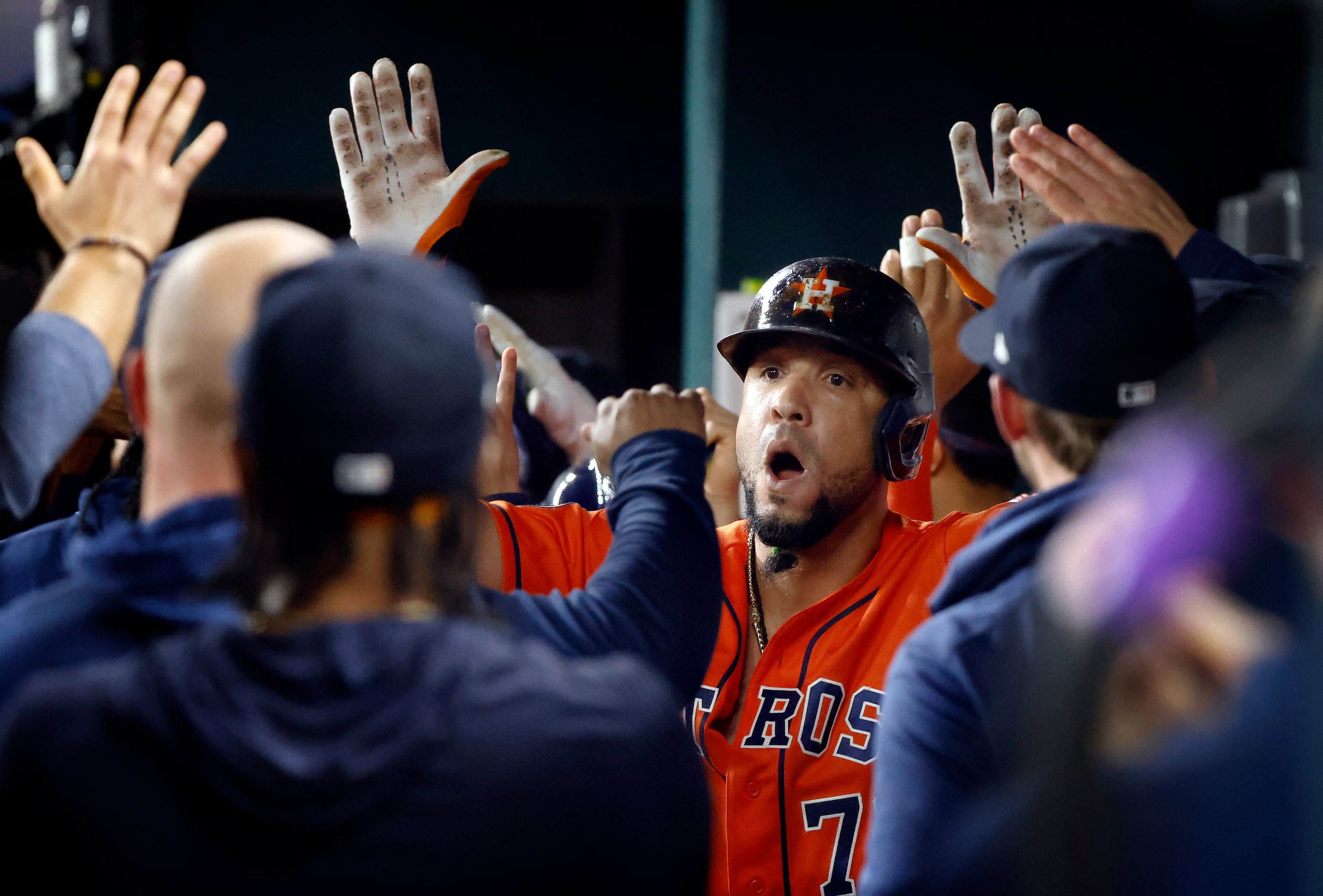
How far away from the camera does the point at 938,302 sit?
2736mm

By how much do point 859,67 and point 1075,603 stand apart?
402cm

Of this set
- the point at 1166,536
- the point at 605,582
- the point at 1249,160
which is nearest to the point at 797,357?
the point at 605,582

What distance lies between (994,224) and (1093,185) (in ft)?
1.55

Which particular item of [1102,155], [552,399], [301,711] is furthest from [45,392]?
[552,399]

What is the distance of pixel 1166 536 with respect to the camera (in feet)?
3.21

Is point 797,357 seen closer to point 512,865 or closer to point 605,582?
point 605,582

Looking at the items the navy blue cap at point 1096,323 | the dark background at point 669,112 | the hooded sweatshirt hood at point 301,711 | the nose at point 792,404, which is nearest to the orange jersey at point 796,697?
the nose at point 792,404

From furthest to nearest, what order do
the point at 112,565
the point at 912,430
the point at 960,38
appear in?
1. the point at 960,38
2. the point at 912,430
3. the point at 112,565

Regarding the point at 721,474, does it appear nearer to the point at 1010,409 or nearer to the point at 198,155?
the point at 1010,409

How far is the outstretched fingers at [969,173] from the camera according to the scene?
247 cm

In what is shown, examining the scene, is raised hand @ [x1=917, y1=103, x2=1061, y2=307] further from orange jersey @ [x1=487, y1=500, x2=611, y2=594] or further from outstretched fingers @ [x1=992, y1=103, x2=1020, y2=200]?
orange jersey @ [x1=487, y1=500, x2=611, y2=594]

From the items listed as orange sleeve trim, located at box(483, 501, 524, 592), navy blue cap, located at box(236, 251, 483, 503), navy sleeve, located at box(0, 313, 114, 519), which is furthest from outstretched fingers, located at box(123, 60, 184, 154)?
orange sleeve trim, located at box(483, 501, 524, 592)

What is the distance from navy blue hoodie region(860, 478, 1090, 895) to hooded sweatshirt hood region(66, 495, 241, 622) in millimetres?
701

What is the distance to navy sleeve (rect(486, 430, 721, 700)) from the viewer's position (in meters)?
1.32
